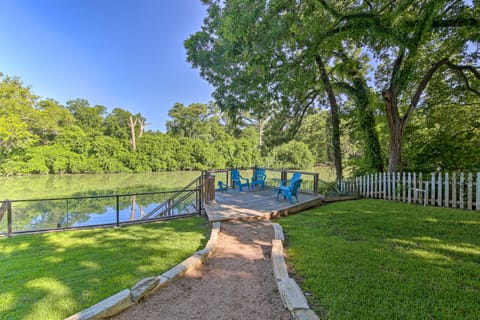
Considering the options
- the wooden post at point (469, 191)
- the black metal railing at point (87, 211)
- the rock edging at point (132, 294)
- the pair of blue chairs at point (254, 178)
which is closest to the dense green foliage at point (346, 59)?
the wooden post at point (469, 191)

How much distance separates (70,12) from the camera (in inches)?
484

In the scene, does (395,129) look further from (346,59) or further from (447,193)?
(346,59)

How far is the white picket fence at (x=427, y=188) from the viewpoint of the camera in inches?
198

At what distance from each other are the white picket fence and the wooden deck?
198cm

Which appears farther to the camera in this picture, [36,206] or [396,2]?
[36,206]

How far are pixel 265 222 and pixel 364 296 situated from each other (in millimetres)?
2905

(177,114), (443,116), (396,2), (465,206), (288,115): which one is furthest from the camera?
(177,114)

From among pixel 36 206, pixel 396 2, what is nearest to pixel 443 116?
pixel 396 2

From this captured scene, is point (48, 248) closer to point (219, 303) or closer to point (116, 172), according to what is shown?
point (219, 303)

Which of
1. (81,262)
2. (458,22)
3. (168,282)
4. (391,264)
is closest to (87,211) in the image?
(81,262)

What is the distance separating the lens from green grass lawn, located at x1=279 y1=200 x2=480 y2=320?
188cm

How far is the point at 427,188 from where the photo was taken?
5582 mm

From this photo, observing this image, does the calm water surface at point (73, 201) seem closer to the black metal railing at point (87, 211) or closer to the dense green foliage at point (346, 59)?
the black metal railing at point (87, 211)

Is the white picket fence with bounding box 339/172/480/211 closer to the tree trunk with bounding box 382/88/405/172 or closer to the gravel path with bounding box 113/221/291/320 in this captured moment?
the tree trunk with bounding box 382/88/405/172
